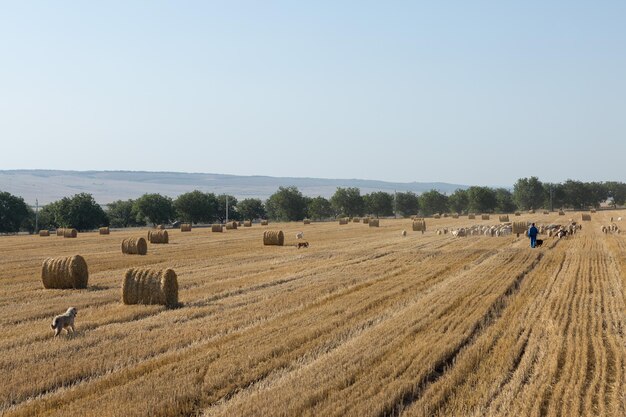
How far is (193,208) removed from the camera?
108m

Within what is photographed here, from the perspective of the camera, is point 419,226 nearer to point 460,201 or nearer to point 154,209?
point 154,209

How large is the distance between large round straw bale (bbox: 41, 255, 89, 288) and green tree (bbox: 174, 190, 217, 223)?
86297mm

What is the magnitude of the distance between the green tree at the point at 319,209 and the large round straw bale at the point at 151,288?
117247 millimetres

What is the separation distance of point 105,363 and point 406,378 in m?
4.46

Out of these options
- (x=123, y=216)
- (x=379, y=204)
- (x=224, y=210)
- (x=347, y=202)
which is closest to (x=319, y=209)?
(x=347, y=202)

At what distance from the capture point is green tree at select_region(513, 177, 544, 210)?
166 metres

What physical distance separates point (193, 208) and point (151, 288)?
91.9m

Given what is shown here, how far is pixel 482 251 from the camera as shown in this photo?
→ 33.6 meters

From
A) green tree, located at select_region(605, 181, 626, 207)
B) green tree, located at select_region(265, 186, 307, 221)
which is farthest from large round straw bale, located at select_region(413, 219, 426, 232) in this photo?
green tree, located at select_region(605, 181, 626, 207)

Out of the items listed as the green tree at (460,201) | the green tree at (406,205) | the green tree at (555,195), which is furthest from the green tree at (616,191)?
the green tree at (406,205)

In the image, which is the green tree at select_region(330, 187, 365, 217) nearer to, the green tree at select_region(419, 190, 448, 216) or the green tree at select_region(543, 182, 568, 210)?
the green tree at select_region(419, 190, 448, 216)

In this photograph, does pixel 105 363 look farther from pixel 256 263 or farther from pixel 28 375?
pixel 256 263

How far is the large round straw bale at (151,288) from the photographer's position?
1738 cm

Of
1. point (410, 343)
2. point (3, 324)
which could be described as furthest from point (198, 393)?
point (3, 324)
